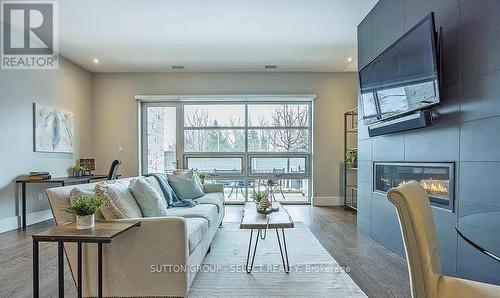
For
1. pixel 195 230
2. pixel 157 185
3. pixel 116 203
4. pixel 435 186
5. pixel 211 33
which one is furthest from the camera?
pixel 211 33

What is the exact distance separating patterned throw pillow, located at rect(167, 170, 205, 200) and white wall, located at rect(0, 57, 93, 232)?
7.71ft

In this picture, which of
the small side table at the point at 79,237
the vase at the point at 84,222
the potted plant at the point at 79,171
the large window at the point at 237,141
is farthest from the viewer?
the large window at the point at 237,141

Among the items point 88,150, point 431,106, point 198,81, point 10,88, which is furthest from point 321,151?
point 10,88

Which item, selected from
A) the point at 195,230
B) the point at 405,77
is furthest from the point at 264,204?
the point at 405,77

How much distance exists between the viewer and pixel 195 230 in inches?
98.5

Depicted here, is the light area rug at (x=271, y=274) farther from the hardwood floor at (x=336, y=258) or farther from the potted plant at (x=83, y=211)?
the potted plant at (x=83, y=211)

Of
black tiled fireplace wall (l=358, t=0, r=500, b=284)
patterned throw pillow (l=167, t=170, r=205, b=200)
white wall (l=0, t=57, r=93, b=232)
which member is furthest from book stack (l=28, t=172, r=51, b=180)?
black tiled fireplace wall (l=358, t=0, r=500, b=284)

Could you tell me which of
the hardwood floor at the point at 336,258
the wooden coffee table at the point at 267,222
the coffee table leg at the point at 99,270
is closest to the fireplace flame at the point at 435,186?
the hardwood floor at the point at 336,258

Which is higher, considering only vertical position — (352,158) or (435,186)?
(352,158)

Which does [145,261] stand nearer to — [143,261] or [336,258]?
[143,261]

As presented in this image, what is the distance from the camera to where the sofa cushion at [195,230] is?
7.66 feet

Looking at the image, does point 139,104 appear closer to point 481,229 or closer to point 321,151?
point 321,151

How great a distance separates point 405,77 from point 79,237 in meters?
2.94

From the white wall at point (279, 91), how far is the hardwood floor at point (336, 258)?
192 cm
